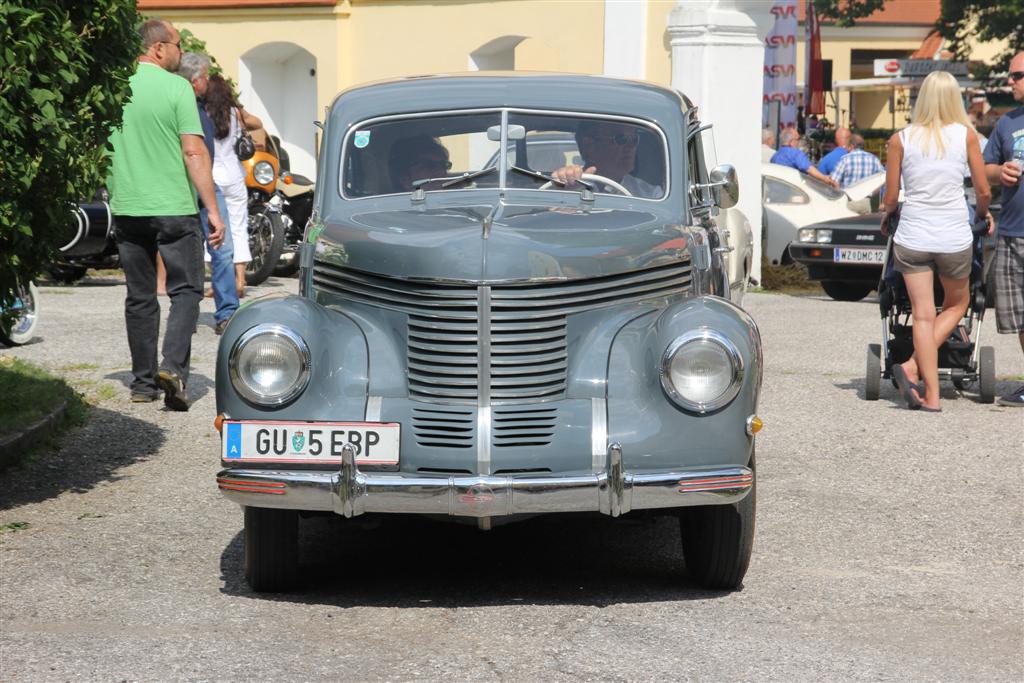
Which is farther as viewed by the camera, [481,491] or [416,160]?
[416,160]

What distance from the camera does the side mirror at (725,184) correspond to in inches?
273

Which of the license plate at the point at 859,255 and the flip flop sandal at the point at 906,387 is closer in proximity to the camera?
the flip flop sandal at the point at 906,387

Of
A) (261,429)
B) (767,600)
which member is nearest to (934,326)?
(767,600)

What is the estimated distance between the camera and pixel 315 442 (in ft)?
17.4

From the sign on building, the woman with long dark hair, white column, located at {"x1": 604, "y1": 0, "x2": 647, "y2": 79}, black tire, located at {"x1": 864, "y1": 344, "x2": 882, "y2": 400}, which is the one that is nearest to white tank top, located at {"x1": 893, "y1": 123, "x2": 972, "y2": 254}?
black tire, located at {"x1": 864, "y1": 344, "x2": 882, "y2": 400}

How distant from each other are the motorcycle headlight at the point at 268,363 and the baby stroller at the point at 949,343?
5082 millimetres

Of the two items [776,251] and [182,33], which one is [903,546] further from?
[182,33]

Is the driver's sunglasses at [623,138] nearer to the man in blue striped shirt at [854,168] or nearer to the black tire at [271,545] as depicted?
the black tire at [271,545]

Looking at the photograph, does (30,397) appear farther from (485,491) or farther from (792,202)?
(792,202)

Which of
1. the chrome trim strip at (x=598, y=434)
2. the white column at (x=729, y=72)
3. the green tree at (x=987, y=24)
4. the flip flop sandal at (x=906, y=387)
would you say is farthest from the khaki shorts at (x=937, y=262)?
the green tree at (x=987, y=24)

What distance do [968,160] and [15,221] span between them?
5.41 m

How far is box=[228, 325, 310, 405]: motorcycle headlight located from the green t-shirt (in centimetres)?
367

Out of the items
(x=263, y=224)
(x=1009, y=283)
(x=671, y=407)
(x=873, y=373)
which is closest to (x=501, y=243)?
(x=671, y=407)

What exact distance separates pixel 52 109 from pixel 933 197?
16.7 feet
